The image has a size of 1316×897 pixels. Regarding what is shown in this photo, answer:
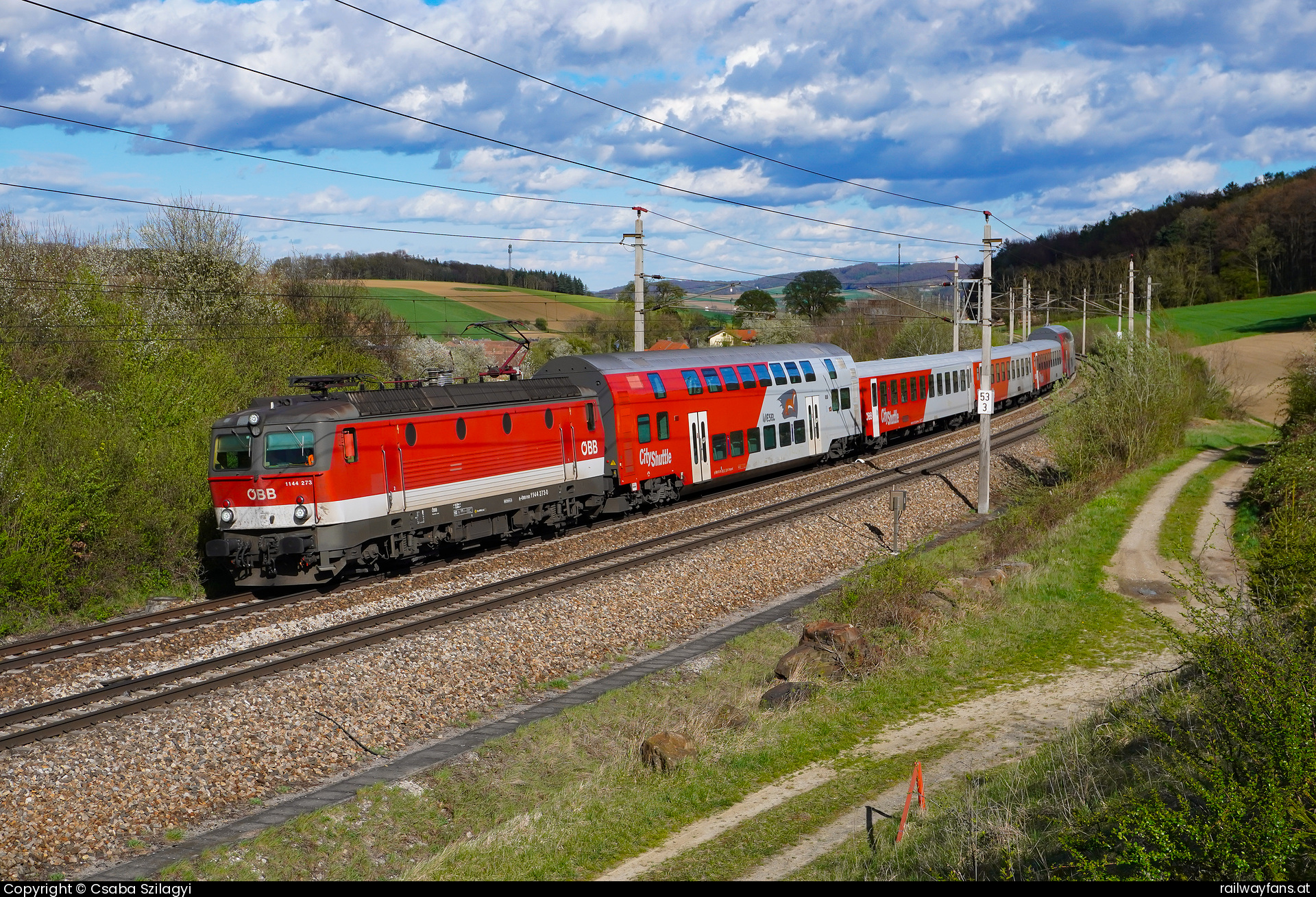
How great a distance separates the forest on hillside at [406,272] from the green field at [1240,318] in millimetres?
55357

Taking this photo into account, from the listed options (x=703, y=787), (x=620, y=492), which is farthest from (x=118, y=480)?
(x=703, y=787)

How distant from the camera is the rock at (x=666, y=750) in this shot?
38.1ft

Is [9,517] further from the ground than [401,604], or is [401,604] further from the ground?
[9,517]

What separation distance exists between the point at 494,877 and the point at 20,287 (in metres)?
31.2

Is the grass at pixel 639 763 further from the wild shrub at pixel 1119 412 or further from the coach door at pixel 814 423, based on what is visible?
the wild shrub at pixel 1119 412

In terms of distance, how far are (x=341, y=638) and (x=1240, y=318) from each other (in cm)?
10142

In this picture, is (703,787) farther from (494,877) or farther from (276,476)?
(276,476)

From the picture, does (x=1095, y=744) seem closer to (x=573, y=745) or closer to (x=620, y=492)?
(x=573, y=745)

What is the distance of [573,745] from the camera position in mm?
12758

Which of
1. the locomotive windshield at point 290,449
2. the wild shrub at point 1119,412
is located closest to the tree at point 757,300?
the wild shrub at point 1119,412

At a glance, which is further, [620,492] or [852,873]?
[620,492]

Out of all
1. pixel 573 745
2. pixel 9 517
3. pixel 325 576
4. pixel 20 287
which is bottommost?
pixel 573 745

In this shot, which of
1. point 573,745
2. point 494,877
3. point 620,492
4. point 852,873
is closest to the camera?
point 852,873

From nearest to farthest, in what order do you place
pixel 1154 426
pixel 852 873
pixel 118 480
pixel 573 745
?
pixel 852 873, pixel 573 745, pixel 118 480, pixel 1154 426
